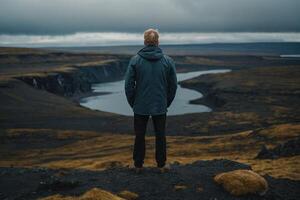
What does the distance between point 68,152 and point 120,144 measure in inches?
219

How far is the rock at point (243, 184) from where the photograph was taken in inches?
449

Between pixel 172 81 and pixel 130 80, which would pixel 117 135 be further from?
pixel 130 80

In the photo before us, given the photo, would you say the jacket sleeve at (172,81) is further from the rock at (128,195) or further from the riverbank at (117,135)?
the rock at (128,195)

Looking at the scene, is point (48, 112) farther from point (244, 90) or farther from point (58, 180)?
point (58, 180)

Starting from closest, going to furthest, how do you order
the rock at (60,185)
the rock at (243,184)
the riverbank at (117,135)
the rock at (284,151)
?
the rock at (243,184) → the rock at (60,185) → the riverbank at (117,135) → the rock at (284,151)

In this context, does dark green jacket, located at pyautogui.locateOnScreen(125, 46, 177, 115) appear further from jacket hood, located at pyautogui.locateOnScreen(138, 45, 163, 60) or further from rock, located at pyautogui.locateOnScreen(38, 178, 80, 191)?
rock, located at pyautogui.locateOnScreen(38, 178, 80, 191)

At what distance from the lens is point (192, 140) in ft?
161

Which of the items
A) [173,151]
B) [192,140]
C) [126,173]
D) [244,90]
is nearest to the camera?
[126,173]

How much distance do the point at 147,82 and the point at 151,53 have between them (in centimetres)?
77

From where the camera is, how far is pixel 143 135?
12148 mm

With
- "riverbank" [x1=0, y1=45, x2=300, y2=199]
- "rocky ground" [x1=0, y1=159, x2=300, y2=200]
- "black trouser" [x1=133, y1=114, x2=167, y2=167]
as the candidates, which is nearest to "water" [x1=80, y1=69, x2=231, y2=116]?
"riverbank" [x1=0, y1=45, x2=300, y2=199]

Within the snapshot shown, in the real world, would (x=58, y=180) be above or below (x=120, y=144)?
above

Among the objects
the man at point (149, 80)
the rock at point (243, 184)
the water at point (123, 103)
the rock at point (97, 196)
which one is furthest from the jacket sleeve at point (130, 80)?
the water at point (123, 103)

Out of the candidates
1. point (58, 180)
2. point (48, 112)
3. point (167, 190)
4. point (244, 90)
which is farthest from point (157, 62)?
point (244, 90)
